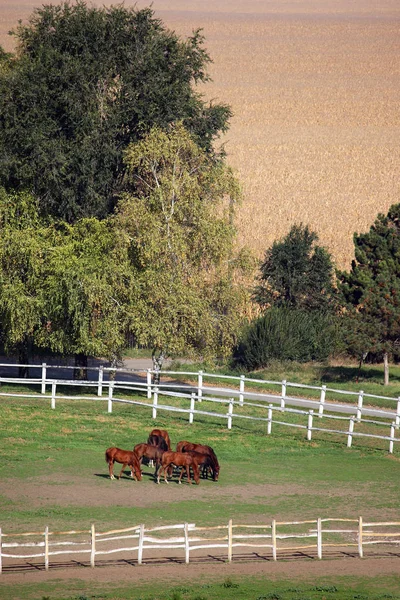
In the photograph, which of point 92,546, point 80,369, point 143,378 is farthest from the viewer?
point 143,378

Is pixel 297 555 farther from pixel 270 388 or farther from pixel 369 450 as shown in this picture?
pixel 270 388

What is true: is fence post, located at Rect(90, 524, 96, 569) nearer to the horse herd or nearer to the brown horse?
the horse herd

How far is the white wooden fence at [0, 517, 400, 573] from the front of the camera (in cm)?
1894

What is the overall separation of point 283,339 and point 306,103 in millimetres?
88126

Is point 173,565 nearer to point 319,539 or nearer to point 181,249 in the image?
point 319,539

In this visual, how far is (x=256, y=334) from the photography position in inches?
1921

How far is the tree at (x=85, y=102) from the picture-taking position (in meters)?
40.1

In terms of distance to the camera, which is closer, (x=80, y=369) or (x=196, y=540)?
(x=196, y=540)

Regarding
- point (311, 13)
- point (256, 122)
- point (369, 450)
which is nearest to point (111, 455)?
point (369, 450)

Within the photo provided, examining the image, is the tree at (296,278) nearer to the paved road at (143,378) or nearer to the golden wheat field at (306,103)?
the paved road at (143,378)

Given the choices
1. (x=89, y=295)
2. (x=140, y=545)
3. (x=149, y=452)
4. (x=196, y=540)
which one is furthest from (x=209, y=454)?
(x=89, y=295)

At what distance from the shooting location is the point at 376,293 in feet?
145

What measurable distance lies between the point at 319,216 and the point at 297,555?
67852 mm

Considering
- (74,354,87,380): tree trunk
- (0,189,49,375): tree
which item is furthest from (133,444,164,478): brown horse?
(74,354,87,380): tree trunk
